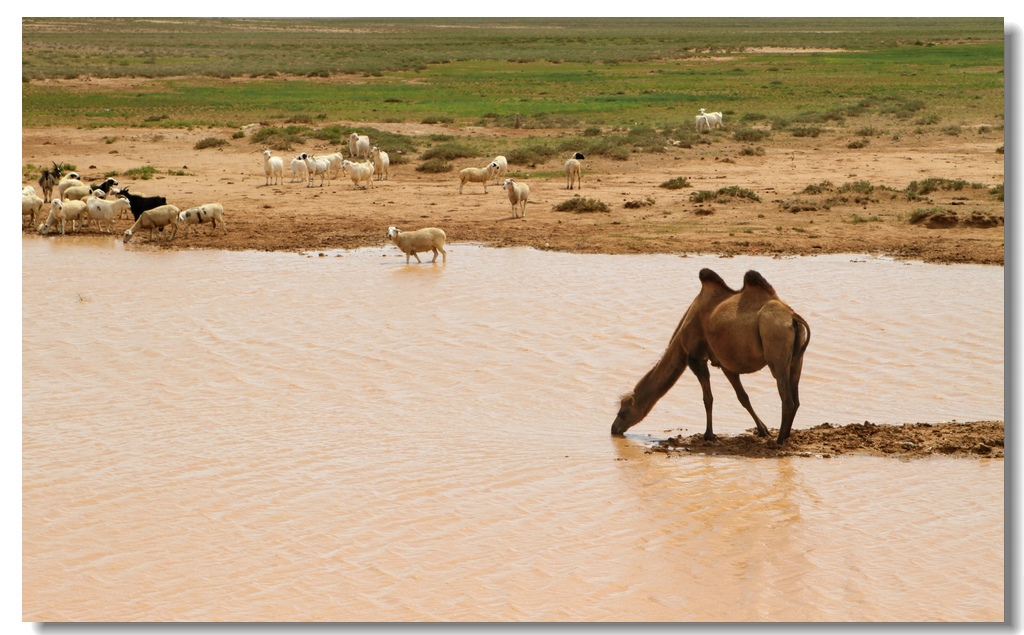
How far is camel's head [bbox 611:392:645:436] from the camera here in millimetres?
9688

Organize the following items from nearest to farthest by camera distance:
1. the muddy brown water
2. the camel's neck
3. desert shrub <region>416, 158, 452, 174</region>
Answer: the muddy brown water, the camel's neck, desert shrub <region>416, 158, 452, 174</region>

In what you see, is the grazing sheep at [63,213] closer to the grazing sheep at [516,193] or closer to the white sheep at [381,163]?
the white sheep at [381,163]

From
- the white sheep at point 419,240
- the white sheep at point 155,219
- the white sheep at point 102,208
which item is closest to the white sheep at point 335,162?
the white sheep at point 102,208

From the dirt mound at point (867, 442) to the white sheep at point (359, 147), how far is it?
2136 centimetres

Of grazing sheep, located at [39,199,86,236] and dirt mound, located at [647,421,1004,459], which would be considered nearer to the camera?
dirt mound, located at [647,421,1004,459]

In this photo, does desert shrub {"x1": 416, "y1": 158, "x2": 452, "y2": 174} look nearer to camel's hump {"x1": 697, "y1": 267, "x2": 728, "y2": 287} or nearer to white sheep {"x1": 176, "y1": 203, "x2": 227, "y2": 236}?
white sheep {"x1": 176, "y1": 203, "x2": 227, "y2": 236}

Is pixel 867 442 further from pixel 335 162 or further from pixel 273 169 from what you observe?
pixel 335 162

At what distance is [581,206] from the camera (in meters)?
21.9

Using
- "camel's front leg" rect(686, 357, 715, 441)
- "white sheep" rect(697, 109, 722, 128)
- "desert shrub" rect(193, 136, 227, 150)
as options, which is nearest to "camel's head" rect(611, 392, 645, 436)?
"camel's front leg" rect(686, 357, 715, 441)

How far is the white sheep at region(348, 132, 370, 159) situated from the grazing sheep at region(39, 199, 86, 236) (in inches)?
392

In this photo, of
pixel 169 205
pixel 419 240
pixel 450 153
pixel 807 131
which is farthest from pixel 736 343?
pixel 807 131

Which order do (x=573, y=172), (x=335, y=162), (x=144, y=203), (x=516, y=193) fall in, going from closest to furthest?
(x=144, y=203), (x=516, y=193), (x=573, y=172), (x=335, y=162)

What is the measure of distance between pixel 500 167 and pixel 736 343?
16.6 metres

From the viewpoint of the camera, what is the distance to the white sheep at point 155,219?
65.5 ft
